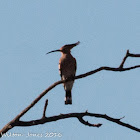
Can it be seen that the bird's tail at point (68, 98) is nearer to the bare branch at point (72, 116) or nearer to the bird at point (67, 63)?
the bird at point (67, 63)

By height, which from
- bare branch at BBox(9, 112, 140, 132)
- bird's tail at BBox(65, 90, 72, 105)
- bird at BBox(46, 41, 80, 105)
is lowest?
bird's tail at BBox(65, 90, 72, 105)

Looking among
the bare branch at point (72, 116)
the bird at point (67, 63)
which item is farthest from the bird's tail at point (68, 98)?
the bare branch at point (72, 116)

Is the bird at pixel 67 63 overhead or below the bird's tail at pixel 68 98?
overhead

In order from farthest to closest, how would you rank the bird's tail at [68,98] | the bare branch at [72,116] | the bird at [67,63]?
Answer: the bird's tail at [68,98]
the bird at [67,63]
the bare branch at [72,116]

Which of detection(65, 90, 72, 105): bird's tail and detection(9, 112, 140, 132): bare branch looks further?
detection(65, 90, 72, 105): bird's tail

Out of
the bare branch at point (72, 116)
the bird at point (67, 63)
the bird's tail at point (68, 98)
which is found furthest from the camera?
the bird's tail at point (68, 98)

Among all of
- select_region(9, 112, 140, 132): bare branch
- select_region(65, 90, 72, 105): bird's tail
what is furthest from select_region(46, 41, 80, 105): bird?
select_region(9, 112, 140, 132): bare branch

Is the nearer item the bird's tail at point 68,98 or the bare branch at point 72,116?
the bare branch at point 72,116

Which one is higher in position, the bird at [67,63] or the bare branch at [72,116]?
the bird at [67,63]

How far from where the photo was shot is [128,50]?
237 inches

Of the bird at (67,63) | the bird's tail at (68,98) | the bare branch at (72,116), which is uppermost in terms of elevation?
the bird at (67,63)

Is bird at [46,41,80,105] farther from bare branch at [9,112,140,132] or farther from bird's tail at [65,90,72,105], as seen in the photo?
bare branch at [9,112,140,132]

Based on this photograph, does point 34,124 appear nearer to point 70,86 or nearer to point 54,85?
point 54,85

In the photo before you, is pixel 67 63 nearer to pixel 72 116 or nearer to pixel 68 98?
pixel 68 98
